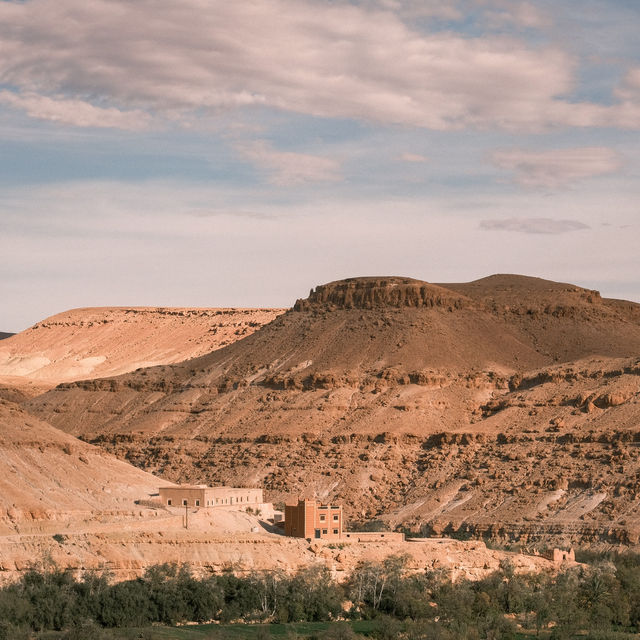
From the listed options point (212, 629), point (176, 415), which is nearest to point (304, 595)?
point (212, 629)

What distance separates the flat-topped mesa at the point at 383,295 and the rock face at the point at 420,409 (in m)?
0.15

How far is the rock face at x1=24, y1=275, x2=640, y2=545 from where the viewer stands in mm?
94688

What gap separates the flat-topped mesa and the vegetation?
5196 cm

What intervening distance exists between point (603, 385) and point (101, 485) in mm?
40489

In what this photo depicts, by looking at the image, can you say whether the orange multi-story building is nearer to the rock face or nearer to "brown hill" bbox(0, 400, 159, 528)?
"brown hill" bbox(0, 400, 159, 528)

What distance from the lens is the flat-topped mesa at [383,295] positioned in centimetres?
12625

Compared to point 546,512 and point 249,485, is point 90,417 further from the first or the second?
point 546,512

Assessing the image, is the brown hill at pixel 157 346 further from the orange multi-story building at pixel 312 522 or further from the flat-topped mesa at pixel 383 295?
the orange multi-story building at pixel 312 522

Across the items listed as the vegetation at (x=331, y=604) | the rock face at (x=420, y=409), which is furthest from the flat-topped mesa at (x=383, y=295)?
the vegetation at (x=331, y=604)

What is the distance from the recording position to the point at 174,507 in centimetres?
7525

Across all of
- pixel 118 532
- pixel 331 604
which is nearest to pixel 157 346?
pixel 118 532

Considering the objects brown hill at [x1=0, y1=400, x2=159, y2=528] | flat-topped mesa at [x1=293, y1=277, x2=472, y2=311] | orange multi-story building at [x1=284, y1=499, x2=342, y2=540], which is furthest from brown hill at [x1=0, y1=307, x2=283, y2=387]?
orange multi-story building at [x1=284, y1=499, x2=342, y2=540]

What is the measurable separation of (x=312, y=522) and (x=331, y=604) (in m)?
6.33

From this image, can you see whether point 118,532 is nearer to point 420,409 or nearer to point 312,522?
point 312,522
